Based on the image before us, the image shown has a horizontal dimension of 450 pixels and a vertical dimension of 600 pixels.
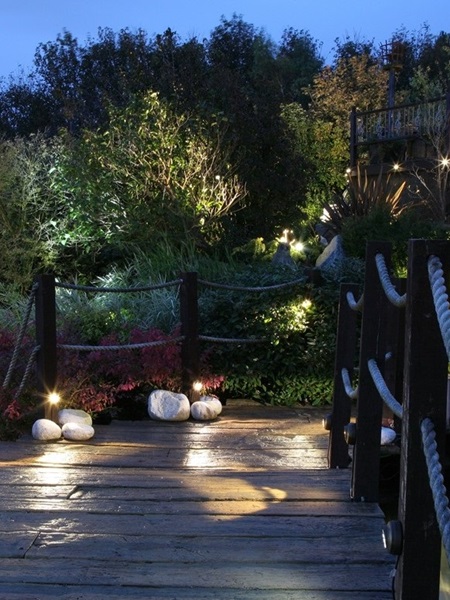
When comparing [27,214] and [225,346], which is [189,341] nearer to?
[225,346]

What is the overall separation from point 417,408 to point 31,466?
274 centimetres

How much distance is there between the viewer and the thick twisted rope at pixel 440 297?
1484mm

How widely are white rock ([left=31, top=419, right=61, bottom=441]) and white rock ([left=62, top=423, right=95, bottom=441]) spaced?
4cm

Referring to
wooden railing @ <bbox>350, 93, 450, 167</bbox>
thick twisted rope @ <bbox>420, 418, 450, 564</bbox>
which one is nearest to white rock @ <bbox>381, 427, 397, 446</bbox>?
thick twisted rope @ <bbox>420, 418, 450, 564</bbox>

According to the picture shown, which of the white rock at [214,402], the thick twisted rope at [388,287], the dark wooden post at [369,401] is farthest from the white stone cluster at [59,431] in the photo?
the thick twisted rope at [388,287]

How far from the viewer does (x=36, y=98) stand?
26.2 metres

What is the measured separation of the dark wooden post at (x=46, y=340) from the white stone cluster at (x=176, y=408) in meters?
0.76

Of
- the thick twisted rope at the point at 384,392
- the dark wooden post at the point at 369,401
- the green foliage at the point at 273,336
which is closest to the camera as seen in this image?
the thick twisted rope at the point at 384,392

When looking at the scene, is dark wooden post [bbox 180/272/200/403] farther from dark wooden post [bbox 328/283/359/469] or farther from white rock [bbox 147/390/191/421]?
dark wooden post [bbox 328/283/359/469]

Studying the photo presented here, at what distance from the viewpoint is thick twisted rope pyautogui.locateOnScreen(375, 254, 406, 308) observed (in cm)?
235

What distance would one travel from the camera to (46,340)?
5164 millimetres

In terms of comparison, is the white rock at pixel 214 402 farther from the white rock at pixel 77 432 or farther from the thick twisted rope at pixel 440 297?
the thick twisted rope at pixel 440 297

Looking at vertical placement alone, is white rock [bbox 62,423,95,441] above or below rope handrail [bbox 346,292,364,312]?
below

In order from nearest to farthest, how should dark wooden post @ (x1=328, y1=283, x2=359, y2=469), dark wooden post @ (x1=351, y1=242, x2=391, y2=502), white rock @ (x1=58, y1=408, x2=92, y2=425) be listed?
dark wooden post @ (x1=351, y1=242, x2=391, y2=502) → dark wooden post @ (x1=328, y1=283, x2=359, y2=469) → white rock @ (x1=58, y1=408, x2=92, y2=425)
